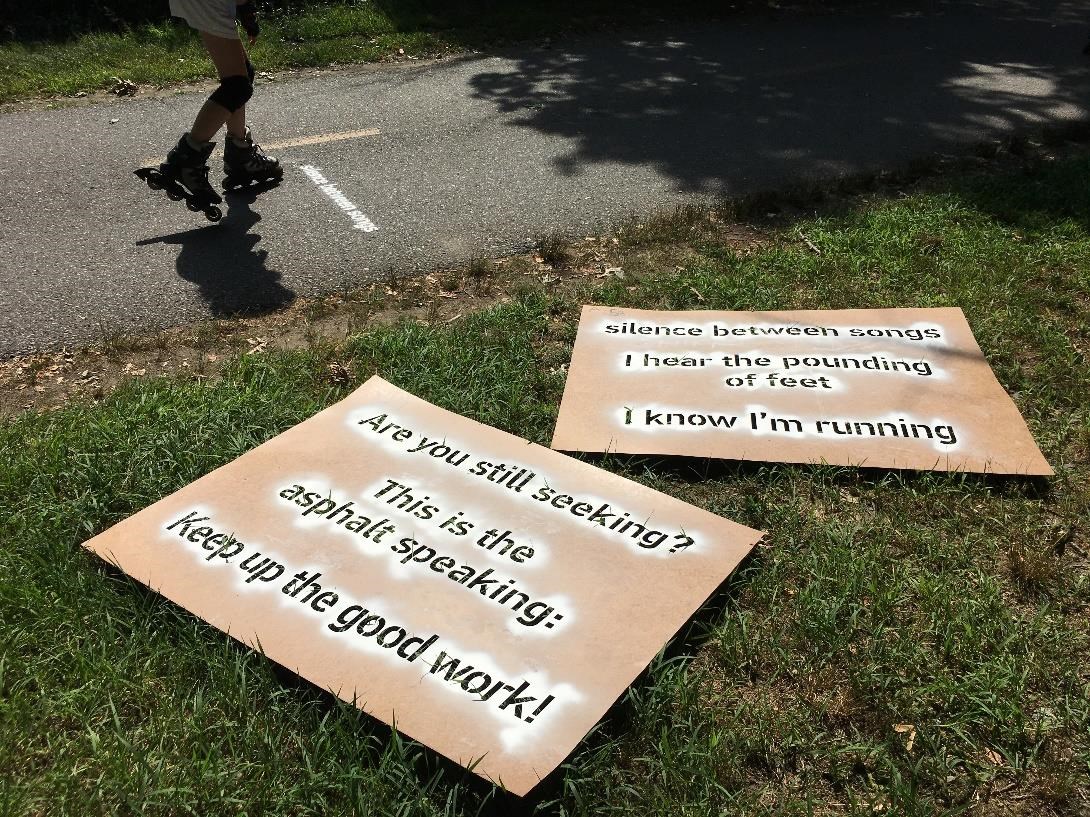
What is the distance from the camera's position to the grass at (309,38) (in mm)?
7352

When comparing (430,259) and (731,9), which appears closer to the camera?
(430,259)

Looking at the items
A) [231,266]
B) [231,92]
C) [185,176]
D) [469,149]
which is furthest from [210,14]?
[469,149]

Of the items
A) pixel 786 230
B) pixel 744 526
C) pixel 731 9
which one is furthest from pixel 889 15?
pixel 744 526

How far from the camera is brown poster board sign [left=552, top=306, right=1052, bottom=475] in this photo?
9.75 ft

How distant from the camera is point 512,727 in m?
2.01

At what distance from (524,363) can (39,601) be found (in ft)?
5.99

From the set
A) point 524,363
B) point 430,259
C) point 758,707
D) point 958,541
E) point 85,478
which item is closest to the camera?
point 758,707

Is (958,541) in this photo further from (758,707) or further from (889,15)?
(889,15)

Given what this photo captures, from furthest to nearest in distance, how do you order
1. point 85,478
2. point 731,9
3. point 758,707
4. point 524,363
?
point 731,9 → point 524,363 → point 85,478 → point 758,707

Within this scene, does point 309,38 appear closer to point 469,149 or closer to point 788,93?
point 469,149

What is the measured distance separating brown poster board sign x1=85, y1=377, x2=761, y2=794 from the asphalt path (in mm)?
1556

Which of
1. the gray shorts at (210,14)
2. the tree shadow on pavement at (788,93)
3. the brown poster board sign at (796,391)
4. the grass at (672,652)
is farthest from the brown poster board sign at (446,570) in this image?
the tree shadow on pavement at (788,93)

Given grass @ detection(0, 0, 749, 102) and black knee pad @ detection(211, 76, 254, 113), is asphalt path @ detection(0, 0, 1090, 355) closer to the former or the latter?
grass @ detection(0, 0, 749, 102)

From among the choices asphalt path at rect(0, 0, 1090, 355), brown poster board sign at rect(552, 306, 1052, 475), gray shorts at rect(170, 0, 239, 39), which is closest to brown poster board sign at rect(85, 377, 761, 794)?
brown poster board sign at rect(552, 306, 1052, 475)
